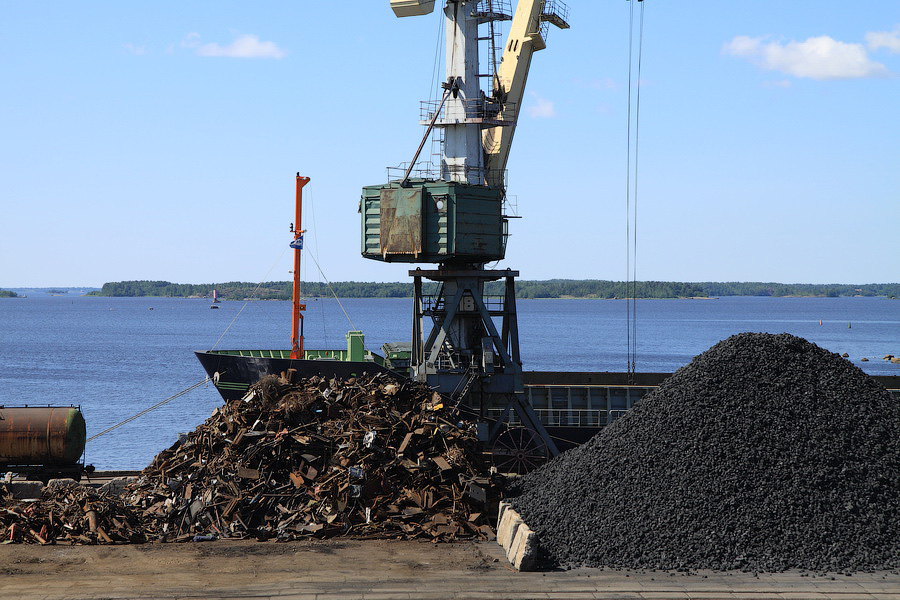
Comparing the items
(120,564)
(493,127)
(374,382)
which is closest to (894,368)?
(493,127)

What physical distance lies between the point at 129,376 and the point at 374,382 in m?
62.9

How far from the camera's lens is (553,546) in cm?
1925

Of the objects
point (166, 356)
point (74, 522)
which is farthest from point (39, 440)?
point (166, 356)

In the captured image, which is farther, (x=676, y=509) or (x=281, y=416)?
(x=281, y=416)

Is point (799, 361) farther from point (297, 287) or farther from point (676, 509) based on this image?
point (297, 287)

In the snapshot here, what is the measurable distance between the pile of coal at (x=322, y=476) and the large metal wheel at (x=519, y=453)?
5031 millimetres

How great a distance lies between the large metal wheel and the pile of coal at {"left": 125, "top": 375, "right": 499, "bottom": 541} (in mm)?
5031

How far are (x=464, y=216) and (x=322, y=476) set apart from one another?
10.8m

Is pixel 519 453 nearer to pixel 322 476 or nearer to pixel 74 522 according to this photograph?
pixel 322 476

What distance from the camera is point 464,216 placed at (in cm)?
2920

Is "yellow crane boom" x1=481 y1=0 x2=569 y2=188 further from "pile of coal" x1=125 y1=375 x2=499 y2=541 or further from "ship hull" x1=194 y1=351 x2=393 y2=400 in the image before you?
"pile of coal" x1=125 y1=375 x2=499 y2=541

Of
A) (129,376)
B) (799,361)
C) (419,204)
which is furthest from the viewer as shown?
(129,376)

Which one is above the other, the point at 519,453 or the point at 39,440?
the point at 39,440

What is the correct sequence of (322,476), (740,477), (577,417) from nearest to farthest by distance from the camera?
(740,477) → (322,476) → (577,417)
